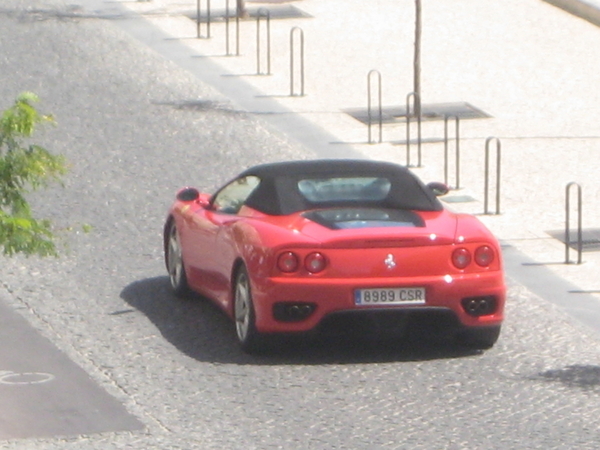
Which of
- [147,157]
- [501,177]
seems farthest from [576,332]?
[147,157]

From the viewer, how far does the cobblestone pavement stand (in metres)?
10.3

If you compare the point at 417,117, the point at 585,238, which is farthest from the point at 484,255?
the point at 417,117

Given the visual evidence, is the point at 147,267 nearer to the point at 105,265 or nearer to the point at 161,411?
the point at 105,265

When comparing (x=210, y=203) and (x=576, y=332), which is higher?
(x=210, y=203)

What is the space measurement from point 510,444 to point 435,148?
10078 mm

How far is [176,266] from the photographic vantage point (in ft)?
44.2

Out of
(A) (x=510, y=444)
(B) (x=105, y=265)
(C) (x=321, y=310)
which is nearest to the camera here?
(A) (x=510, y=444)

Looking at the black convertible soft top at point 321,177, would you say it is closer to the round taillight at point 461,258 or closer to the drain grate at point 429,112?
the round taillight at point 461,258

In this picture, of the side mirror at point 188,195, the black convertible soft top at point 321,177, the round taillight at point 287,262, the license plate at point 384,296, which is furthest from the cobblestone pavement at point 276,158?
the black convertible soft top at point 321,177

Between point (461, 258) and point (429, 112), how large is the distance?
9956mm

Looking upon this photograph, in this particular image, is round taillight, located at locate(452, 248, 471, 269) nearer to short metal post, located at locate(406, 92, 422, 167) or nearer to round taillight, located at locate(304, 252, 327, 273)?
round taillight, located at locate(304, 252, 327, 273)

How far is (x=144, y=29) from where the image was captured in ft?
84.4

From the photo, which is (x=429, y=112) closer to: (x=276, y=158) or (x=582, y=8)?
(x=276, y=158)

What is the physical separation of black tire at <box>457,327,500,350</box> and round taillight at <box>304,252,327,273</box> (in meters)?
1.13
